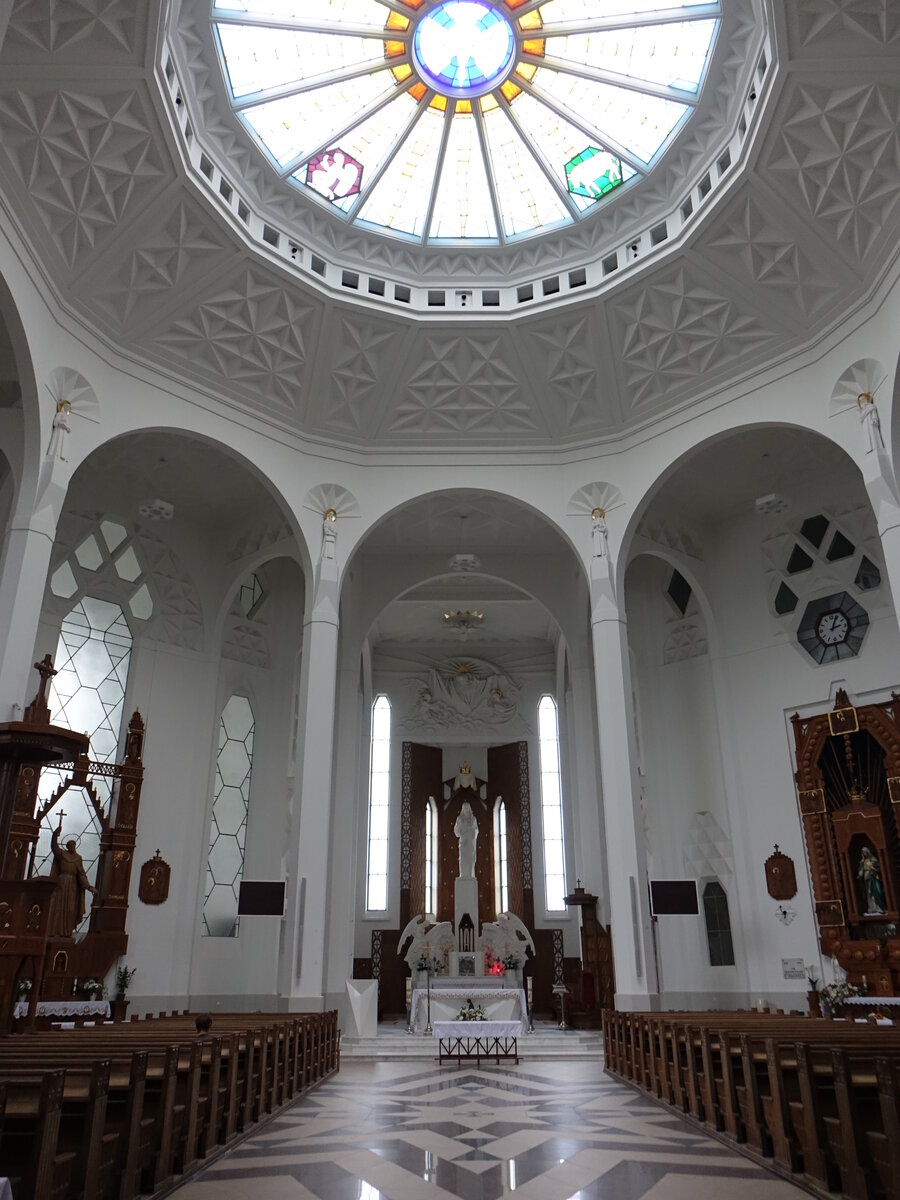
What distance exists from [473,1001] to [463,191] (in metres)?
12.6

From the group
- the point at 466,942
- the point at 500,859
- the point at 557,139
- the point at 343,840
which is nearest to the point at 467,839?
the point at 500,859

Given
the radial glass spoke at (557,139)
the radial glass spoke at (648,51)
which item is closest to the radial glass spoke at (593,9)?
the radial glass spoke at (648,51)

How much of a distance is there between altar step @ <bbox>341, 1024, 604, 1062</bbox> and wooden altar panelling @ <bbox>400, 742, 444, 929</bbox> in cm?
568

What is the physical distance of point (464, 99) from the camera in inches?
483

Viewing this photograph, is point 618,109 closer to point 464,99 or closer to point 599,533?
point 464,99

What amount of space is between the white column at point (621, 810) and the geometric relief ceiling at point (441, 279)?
3253 mm

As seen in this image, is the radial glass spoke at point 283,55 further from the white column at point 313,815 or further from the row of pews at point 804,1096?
the row of pews at point 804,1096

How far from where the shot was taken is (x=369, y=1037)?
42.6 feet

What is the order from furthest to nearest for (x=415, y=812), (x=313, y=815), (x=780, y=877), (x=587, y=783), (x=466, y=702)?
(x=466, y=702)
(x=415, y=812)
(x=587, y=783)
(x=780, y=877)
(x=313, y=815)

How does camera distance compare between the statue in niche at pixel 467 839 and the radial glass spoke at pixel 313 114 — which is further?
the statue in niche at pixel 467 839

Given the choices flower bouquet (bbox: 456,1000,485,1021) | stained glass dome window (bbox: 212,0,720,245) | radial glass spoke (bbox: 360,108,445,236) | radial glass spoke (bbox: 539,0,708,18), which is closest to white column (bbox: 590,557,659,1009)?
flower bouquet (bbox: 456,1000,485,1021)

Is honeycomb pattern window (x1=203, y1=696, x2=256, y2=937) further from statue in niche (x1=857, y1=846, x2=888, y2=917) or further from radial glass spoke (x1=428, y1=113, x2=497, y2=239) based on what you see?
statue in niche (x1=857, y1=846, x2=888, y2=917)

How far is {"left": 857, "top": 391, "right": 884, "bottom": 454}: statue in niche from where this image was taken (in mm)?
10867

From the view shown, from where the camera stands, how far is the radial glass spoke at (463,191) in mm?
12891
